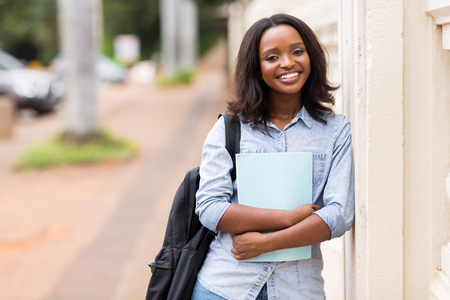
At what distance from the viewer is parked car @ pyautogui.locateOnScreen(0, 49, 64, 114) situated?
1630 centimetres

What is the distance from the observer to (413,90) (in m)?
2.03

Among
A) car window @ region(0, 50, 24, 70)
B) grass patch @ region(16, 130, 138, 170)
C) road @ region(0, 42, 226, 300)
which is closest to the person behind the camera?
road @ region(0, 42, 226, 300)

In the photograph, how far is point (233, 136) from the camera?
6.89 feet

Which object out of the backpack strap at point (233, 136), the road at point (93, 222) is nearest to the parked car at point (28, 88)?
the road at point (93, 222)

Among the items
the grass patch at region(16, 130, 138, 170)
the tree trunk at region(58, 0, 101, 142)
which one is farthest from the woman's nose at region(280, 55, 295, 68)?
the tree trunk at region(58, 0, 101, 142)

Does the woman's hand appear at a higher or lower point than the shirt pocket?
lower

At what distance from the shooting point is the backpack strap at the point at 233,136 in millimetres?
2094

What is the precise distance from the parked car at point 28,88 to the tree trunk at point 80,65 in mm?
6547

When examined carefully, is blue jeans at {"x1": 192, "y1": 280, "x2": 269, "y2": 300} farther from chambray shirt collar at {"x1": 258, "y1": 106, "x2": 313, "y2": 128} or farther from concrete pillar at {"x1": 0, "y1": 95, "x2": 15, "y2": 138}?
concrete pillar at {"x1": 0, "y1": 95, "x2": 15, "y2": 138}

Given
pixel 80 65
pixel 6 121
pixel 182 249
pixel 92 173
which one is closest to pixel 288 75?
pixel 182 249

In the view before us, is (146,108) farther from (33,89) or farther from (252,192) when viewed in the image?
(252,192)

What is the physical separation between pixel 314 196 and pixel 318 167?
0.10 meters

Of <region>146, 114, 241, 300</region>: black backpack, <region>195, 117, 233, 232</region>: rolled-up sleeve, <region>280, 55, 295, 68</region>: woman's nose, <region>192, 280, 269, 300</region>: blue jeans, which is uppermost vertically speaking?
<region>280, 55, 295, 68</region>: woman's nose

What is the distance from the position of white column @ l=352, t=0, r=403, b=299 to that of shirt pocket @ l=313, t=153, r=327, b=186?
4.4 inches
